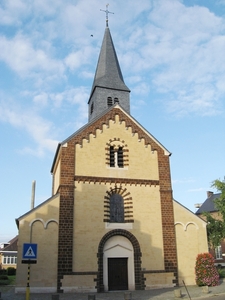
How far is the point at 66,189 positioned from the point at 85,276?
17.7 feet

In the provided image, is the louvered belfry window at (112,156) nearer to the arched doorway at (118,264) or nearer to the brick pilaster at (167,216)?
the brick pilaster at (167,216)

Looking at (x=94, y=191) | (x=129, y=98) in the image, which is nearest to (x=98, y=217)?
(x=94, y=191)

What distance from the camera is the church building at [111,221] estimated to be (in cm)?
1892

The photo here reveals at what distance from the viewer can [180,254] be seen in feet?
69.2

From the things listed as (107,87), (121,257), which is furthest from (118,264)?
(107,87)

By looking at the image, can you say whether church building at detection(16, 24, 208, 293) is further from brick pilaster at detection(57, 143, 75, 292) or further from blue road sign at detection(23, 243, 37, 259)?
blue road sign at detection(23, 243, 37, 259)

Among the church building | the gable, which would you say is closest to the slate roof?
the church building

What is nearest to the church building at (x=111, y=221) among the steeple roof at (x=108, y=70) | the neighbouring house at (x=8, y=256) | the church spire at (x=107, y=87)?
the church spire at (x=107, y=87)

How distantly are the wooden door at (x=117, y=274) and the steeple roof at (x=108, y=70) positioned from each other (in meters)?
15.2

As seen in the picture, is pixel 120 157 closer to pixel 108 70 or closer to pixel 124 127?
pixel 124 127

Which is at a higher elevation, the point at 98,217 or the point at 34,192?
the point at 34,192

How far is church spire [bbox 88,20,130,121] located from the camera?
28.0 metres

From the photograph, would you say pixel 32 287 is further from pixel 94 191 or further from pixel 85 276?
pixel 94 191

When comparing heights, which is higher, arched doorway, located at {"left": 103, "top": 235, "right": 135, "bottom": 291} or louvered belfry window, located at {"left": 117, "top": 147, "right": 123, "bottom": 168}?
louvered belfry window, located at {"left": 117, "top": 147, "right": 123, "bottom": 168}
